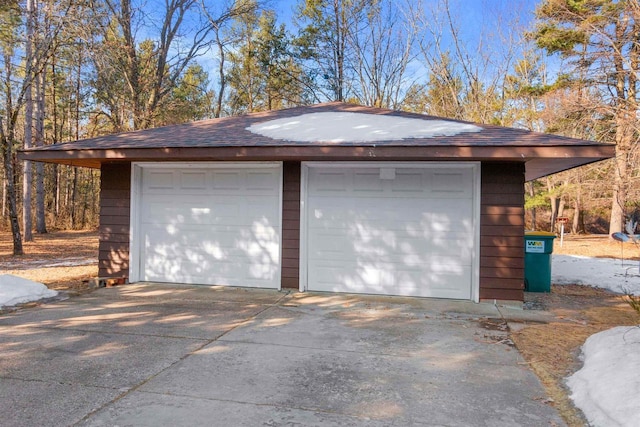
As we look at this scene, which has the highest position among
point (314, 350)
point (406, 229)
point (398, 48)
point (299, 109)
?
point (398, 48)

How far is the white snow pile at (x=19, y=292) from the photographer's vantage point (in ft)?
18.7

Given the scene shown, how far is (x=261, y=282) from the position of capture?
22.7 ft

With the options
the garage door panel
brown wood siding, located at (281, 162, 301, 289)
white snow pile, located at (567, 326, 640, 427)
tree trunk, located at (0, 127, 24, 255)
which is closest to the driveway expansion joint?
brown wood siding, located at (281, 162, 301, 289)

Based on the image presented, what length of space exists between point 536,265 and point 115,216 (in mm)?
7173

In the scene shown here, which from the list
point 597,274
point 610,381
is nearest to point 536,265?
point 597,274

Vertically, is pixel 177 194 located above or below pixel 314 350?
above

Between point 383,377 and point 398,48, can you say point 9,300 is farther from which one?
point 398,48

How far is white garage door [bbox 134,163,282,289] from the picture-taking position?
6.86 metres

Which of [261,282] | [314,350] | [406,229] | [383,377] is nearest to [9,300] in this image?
[261,282]

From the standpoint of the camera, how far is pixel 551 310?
19.6 ft

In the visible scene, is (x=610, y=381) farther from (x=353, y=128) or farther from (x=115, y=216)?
(x=115, y=216)

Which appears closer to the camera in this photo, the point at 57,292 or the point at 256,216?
the point at 57,292

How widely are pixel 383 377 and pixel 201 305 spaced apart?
3.22m

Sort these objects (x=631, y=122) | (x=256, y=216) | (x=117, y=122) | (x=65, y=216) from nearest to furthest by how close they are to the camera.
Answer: (x=256, y=216)
(x=631, y=122)
(x=117, y=122)
(x=65, y=216)
